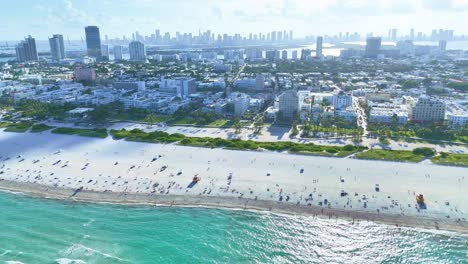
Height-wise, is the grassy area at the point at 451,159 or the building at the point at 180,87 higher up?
the building at the point at 180,87

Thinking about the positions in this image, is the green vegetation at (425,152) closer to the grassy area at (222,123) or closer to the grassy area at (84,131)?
the grassy area at (222,123)

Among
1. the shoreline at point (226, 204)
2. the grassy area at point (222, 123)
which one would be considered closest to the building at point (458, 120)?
the shoreline at point (226, 204)

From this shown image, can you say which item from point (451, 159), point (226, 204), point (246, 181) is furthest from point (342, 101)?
point (226, 204)

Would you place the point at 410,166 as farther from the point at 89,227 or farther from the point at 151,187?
the point at 89,227

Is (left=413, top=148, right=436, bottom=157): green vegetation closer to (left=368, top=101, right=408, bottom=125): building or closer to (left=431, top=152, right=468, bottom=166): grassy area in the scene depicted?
(left=431, top=152, right=468, bottom=166): grassy area

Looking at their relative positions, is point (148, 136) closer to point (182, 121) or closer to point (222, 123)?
point (182, 121)

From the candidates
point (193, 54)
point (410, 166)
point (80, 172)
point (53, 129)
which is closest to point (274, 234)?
point (410, 166)
